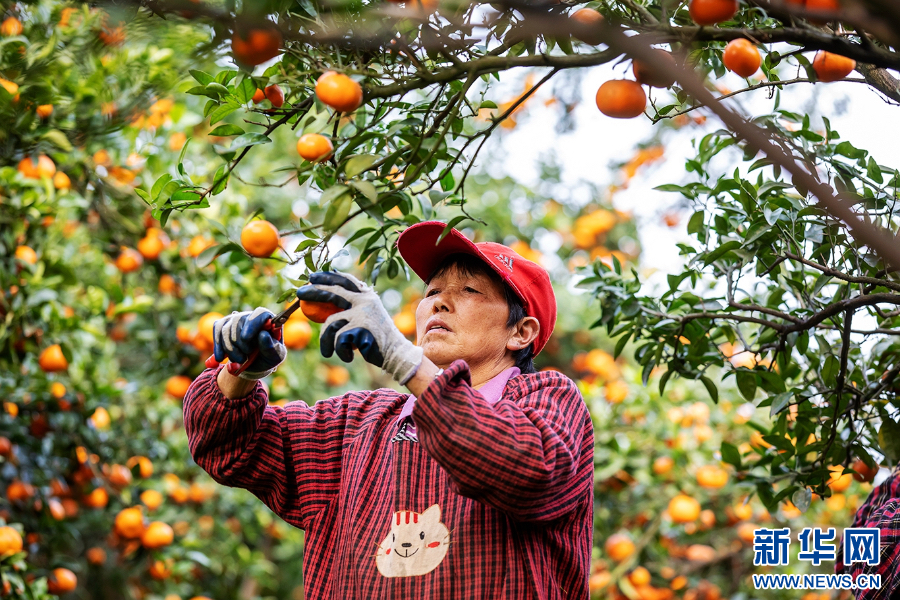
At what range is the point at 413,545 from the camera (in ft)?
4.95

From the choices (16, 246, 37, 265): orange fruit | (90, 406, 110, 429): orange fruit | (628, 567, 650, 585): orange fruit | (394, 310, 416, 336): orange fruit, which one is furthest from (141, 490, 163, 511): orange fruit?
(628, 567, 650, 585): orange fruit

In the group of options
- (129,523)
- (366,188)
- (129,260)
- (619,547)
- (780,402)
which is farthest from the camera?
Answer: (619,547)

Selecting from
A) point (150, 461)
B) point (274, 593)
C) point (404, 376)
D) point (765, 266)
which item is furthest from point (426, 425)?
point (274, 593)

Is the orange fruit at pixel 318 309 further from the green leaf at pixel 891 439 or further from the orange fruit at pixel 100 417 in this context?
the orange fruit at pixel 100 417

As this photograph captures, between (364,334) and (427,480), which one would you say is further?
(427,480)

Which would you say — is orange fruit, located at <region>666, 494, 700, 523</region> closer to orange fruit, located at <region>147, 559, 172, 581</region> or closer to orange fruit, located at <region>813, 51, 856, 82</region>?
orange fruit, located at <region>147, 559, 172, 581</region>

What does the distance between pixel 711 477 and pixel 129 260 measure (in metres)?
2.52

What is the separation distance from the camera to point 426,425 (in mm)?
1334

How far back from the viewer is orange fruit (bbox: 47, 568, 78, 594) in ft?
10.3

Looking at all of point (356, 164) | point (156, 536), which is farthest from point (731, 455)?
Answer: point (156, 536)

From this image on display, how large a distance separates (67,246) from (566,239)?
3.24 m

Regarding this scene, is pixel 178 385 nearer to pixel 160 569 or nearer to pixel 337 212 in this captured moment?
pixel 160 569

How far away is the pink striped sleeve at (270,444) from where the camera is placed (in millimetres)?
1670

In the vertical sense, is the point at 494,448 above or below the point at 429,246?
below
